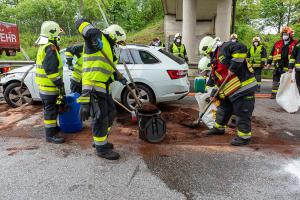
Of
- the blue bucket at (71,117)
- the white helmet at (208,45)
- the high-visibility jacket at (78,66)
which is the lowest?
the blue bucket at (71,117)

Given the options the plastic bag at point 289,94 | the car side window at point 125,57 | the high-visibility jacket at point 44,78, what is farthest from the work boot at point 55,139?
the plastic bag at point 289,94

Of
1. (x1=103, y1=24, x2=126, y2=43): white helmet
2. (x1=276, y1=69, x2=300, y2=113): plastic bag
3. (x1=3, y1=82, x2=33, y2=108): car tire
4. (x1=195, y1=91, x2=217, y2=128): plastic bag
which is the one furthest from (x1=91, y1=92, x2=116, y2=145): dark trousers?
(x1=276, y1=69, x2=300, y2=113): plastic bag

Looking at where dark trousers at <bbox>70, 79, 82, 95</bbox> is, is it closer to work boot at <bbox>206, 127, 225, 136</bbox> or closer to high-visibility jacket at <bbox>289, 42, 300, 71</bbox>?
work boot at <bbox>206, 127, 225, 136</bbox>

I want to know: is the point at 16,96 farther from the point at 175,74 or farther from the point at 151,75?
the point at 175,74

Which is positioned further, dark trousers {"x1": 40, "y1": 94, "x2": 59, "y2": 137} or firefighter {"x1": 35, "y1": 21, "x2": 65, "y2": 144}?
dark trousers {"x1": 40, "y1": 94, "x2": 59, "y2": 137}

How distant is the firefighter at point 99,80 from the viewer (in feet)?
12.1

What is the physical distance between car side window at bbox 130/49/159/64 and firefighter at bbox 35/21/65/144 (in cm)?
204

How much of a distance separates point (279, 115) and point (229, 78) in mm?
2710

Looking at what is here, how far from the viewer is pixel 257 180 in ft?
11.1

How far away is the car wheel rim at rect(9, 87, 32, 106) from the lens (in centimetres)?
690

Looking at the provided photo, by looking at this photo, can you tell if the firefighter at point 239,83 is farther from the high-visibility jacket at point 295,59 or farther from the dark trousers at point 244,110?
the high-visibility jacket at point 295,59

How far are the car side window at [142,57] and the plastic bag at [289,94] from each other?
3.20 meters

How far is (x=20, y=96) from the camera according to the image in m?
6.91

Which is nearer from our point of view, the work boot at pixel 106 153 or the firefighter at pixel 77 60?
the work boot at pixel 106 153
